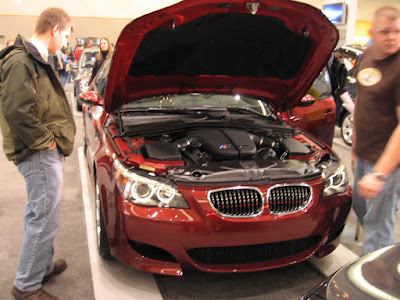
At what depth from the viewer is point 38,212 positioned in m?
2.28

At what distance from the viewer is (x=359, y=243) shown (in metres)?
3.31

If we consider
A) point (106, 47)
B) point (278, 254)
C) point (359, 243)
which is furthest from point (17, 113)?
point (106, 47)

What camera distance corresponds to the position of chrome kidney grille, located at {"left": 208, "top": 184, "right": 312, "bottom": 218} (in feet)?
7.57

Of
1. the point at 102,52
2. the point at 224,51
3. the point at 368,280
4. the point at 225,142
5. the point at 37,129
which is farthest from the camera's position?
the point at 102,52

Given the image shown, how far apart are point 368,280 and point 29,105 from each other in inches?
70.0

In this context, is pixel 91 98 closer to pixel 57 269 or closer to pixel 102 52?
pixel 57 269

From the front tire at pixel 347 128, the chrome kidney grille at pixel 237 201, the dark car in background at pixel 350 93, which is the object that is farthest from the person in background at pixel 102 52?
the chrome kidney grille at pixel 237 201

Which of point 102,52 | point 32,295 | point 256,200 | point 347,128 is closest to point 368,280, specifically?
point 256,200

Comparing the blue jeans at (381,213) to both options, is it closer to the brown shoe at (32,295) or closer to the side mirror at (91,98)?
the brown shoe at (32,295)

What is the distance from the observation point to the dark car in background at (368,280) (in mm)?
1344

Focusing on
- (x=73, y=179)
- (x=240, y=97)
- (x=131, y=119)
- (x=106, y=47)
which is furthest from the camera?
(x=106, y=47)

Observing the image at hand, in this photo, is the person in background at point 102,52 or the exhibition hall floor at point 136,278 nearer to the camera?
the exhibition hall floor at point 136,278

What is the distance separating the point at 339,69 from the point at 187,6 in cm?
312

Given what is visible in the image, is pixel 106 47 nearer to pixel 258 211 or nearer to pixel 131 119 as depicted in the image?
pixel 131 119
